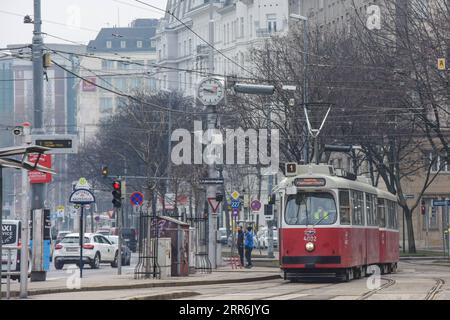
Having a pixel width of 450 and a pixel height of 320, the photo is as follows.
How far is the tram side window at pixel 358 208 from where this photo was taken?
117 feet

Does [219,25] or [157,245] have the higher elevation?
[219,25]

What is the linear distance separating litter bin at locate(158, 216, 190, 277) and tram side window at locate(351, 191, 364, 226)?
201 inches

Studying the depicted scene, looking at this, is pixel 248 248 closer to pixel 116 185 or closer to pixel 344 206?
pixel 116 185

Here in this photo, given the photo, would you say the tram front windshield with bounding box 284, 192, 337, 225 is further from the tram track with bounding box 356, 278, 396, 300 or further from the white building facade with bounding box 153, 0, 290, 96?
the white building facade with bounding box 153, 0, 290, 96

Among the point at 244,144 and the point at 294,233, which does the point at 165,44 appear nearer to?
the point at 244,144

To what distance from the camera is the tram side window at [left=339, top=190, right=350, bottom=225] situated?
113ft

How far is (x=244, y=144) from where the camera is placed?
6194 cm

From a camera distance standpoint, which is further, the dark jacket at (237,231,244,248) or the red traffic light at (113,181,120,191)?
the dark jacket at (237,231,244,248)

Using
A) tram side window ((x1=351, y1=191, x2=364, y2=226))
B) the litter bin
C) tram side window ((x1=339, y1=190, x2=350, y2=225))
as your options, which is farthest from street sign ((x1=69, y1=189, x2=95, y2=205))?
tram side window ((x1=351, y1=191, x2=364, y2=226))

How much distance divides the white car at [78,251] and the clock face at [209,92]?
41.0 ft
